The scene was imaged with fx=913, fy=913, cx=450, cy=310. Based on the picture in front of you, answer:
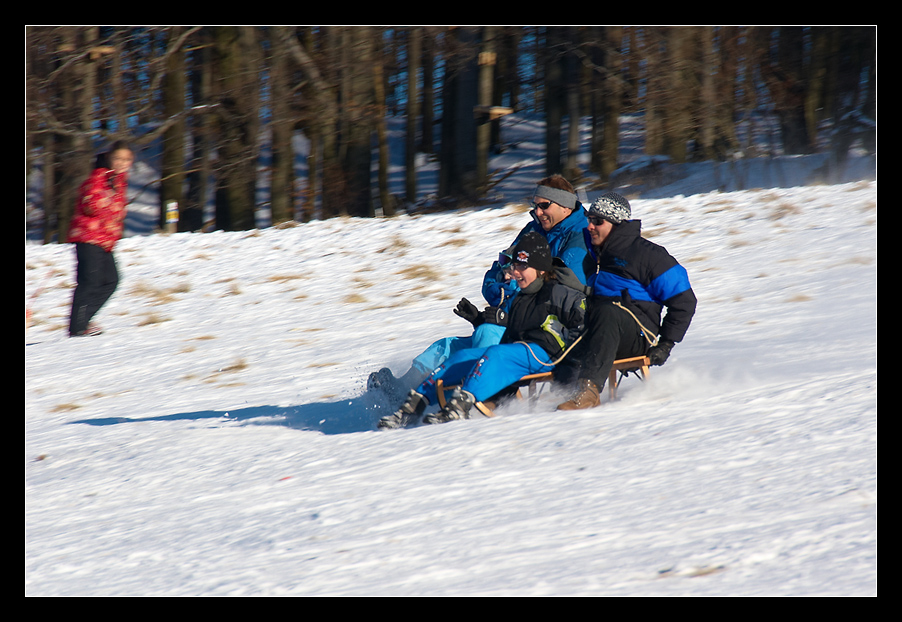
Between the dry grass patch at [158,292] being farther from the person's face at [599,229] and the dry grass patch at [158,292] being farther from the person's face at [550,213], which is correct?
the person's face at [599,229]

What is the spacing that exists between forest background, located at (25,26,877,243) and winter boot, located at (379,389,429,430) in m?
10.9

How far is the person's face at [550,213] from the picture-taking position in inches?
206

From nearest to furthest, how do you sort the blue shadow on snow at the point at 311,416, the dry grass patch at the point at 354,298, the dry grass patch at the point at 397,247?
1. the blue shadow on snow at the point at 311,416
2. the dry grass patch at the point at 354,298
3. the dry grass patch at the point at 397,247

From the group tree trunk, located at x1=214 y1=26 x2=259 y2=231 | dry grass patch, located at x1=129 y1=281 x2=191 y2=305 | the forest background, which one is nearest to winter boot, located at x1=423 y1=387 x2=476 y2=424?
dry grass patch, located at x1=129 y1=281 x2=191 y2=305

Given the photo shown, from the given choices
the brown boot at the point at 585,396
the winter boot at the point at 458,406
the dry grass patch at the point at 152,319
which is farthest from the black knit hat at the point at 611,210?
the dry grass patch at the point at 152,319

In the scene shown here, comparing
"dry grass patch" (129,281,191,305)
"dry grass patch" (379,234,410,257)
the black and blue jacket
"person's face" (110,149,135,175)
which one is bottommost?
"dry grass patch" (129,281,191,305)

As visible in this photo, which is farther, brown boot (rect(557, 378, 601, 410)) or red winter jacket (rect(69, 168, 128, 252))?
red winter jacket (rect(69, 168, 128, 252))

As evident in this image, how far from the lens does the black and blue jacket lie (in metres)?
4.73

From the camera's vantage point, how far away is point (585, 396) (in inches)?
182

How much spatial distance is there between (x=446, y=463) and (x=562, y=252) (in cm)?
160

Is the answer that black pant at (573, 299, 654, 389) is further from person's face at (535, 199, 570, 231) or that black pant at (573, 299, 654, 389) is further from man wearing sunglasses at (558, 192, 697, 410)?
person's face at (535, 199, 570, 231)

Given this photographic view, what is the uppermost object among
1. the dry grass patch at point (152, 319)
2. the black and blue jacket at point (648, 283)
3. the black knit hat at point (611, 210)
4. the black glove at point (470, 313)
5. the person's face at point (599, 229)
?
the black knit hat at point (611, 210)

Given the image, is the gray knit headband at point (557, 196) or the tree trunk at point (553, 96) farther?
the tree trunk at point (553, 96)
